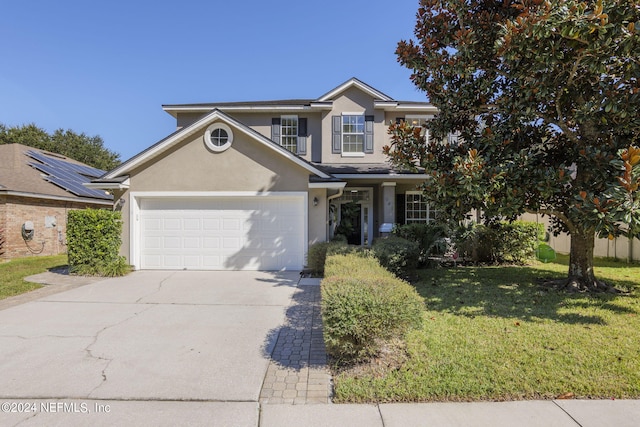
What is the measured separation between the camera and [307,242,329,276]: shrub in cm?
922

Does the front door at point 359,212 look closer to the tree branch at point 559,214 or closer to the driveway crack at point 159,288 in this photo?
the driveway crack at point 159,288

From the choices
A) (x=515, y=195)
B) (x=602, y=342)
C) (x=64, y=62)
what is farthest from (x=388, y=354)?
(x=64, y=62)

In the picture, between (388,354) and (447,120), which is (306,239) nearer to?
(447,120)

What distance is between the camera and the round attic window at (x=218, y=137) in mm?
9977

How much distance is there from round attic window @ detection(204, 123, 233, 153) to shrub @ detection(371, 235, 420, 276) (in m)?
5.79

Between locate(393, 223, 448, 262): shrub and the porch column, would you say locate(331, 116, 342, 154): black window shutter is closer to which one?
the porch column

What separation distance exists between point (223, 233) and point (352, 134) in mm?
7179

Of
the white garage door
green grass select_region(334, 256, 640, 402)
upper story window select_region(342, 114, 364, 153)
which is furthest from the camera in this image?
upper story window select_region(342, 114, 364, 153)

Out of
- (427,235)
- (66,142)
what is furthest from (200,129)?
(66,142)

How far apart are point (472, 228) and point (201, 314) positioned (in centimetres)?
897

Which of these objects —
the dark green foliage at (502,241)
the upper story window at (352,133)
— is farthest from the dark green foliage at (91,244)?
the dark green foliage at (502,241)

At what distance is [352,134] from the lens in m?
13.8

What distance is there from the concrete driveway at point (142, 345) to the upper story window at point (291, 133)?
8266 mm

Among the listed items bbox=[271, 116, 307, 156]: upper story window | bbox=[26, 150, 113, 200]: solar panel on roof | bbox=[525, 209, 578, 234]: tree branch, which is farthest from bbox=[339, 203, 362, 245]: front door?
bbox=[26, 150, 113, 200]: solar panel on roof
